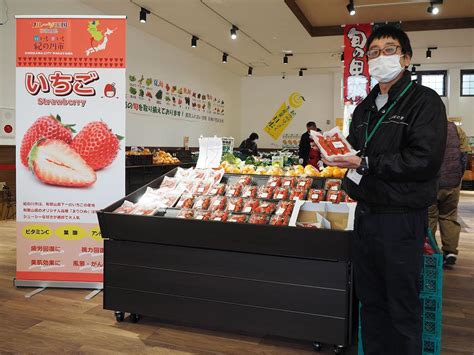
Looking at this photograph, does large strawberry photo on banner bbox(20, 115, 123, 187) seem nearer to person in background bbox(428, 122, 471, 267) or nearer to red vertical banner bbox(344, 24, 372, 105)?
person in background bbox(428, 122, 471, 267)

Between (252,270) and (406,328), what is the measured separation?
3.51ft

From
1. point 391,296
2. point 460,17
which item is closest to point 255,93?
point 460,17

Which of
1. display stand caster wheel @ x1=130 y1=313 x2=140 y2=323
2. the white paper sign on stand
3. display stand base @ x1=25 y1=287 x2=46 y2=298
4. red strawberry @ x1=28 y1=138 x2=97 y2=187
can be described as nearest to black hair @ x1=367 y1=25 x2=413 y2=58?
the white paper sign on stand

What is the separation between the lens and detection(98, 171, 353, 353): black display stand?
2.64 metres

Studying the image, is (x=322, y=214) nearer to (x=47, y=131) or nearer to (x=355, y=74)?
(x=47, y=131)

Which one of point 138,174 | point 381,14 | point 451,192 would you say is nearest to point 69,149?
point 138,174

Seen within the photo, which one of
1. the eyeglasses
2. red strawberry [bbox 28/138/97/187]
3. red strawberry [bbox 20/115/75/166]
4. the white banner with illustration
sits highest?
the white banner with illustration

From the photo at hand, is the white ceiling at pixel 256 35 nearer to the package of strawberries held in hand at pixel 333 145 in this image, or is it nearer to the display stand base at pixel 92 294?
the display stand base at pixel 92 294

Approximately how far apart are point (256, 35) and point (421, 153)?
8.46m

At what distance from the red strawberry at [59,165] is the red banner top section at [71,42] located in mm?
709

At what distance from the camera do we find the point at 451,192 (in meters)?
4.78

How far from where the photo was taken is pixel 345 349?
9.05ft

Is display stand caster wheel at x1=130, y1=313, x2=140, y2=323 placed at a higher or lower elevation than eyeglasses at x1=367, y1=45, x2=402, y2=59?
lower

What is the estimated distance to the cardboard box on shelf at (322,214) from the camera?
110 inches
